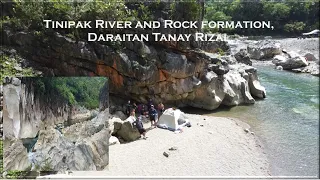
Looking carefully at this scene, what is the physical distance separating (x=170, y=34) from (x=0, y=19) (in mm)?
11160

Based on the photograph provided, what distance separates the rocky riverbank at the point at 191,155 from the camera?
10.4 m

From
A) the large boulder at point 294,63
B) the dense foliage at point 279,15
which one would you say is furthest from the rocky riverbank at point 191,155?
the dense foliage at point 279,15

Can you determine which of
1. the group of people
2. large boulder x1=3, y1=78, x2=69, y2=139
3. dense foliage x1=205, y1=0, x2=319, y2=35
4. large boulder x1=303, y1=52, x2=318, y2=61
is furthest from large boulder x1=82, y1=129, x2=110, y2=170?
dense foliage x1=205, y1=0, x2=319, y2=35

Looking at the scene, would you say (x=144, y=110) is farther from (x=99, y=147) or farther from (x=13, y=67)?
(x=13, y=67)

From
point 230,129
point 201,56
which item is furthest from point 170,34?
point 230,129

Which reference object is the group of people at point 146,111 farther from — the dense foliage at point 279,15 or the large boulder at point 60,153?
the dense foliage at point 279,15

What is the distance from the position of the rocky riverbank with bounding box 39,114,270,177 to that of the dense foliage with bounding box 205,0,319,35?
49.0m

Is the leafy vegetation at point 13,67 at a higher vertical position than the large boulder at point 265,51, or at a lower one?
lower

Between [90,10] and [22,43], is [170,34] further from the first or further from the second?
[22,43]

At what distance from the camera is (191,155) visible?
11789 mm

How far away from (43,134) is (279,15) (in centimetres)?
6567

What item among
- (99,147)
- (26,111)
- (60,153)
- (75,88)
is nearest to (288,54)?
(99,147)

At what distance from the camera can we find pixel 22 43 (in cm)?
1728

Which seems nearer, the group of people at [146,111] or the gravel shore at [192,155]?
the gravel shore at [192,155]
